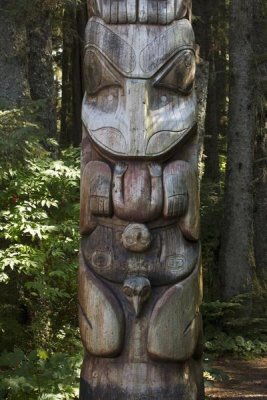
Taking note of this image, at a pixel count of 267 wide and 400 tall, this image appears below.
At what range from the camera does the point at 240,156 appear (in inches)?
534

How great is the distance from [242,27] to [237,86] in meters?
1.14

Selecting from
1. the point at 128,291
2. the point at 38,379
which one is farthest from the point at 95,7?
the point at 38,379

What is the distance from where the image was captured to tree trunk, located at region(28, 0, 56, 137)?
12.1 meters

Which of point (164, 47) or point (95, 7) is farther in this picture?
point (95, 7)

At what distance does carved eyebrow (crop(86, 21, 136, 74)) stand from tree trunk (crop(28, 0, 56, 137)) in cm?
650

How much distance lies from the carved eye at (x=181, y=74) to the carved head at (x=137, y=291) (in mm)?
1585

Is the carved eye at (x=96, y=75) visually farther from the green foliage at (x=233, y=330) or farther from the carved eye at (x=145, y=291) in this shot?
the green foliage at (x=233, y=330)

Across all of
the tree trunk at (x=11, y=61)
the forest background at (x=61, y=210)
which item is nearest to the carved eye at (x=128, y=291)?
the forest background at (x=61, y=210)

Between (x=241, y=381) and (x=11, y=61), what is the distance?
6.14 meters

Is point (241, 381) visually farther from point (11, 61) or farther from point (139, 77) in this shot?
point (139, 77)

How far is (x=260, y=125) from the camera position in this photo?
15.4 metres

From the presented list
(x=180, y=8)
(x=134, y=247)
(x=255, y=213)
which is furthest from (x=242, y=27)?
(x=134, y=247)

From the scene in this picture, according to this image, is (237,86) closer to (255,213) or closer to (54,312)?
(255,213)

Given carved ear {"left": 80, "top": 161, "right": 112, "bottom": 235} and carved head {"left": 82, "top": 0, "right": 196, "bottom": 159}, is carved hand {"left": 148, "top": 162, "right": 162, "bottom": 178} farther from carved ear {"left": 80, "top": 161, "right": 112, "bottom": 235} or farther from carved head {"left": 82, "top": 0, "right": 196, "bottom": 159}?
carved ear {"left": 80, "top": 161, "right": 112, "bottom": 235}
